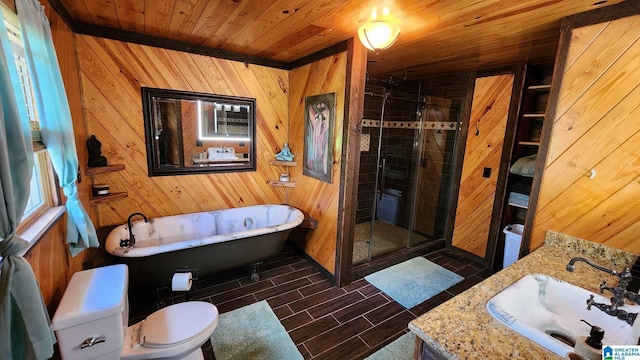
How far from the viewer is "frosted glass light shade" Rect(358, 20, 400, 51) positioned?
163 cm

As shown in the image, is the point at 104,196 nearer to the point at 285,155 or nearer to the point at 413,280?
the point at 285,155

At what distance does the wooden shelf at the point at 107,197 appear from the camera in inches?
95.5

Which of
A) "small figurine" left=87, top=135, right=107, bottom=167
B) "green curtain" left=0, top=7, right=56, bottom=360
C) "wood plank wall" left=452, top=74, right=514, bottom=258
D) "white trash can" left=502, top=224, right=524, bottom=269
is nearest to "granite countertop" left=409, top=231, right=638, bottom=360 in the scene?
"white trash can" left=502, top=224, right=524, bottom=269

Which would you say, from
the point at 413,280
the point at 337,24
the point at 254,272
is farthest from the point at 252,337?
the point at 337,24

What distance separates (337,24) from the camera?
2041 millimetres

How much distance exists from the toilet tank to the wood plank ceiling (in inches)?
73.8

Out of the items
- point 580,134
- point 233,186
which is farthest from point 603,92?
point 233,186

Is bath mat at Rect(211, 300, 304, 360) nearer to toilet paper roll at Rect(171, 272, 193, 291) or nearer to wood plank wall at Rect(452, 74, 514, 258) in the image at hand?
toilet paper roll at Rect(171, 272, 193, 291)

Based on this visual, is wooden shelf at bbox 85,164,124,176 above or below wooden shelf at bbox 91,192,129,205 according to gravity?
above

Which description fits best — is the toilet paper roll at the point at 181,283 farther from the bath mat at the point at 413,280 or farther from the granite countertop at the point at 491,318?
the bath mat at the point at 413,280

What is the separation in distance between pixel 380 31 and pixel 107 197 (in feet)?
9.02

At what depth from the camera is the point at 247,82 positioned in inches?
125

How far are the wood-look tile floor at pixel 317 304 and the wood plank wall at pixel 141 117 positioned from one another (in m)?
0.94

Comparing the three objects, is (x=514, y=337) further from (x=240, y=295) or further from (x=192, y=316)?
(x=240, y=295)
